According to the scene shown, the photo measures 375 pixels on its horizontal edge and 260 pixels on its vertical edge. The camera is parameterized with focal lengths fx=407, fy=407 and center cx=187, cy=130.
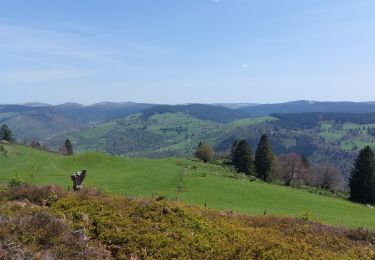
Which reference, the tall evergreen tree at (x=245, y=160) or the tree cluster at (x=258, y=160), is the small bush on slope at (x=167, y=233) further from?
the tall evergreen tree at (x=245, y=160)

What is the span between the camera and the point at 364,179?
78.4 metres

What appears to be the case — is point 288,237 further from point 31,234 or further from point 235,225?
point 31,234

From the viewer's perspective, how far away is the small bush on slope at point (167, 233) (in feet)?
42.8

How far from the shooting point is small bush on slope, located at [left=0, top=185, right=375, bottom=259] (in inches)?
513

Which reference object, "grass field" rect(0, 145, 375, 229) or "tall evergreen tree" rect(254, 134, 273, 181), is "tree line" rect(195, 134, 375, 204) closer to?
"tall evergreen tree" rect(254, 134, 273, 181)

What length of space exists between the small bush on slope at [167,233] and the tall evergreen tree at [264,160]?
263 ft

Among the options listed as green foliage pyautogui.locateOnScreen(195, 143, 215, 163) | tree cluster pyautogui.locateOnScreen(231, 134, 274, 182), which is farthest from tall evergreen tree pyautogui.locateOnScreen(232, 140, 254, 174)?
green foliage pyautogui.locateOnScreen(195, 143, 215, 163)

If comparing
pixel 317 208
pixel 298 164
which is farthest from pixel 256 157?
pixel 317 208

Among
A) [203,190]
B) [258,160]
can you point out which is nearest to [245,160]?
[258,160]

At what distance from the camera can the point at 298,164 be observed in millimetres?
108812

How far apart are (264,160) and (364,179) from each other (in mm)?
24347

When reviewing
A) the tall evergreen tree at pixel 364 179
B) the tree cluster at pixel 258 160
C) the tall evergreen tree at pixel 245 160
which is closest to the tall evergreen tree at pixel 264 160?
the tree cluster at pixel 258 160

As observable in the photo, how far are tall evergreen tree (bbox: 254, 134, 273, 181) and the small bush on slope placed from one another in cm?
8010

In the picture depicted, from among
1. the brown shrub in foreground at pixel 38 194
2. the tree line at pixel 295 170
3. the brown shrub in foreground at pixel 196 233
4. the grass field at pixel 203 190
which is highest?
the brown shrub in foreground at pixel 38 194
